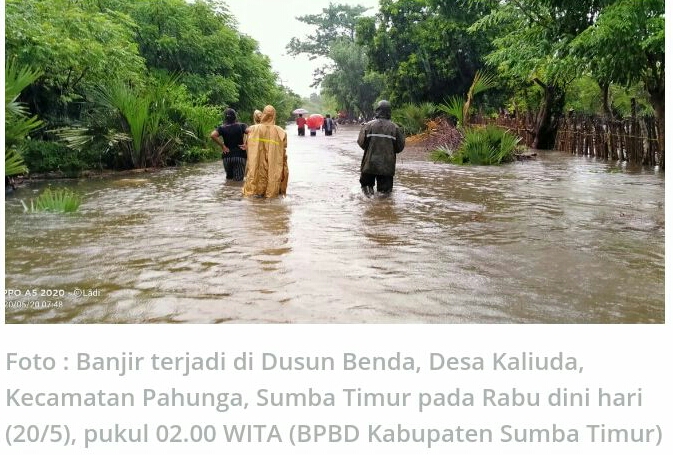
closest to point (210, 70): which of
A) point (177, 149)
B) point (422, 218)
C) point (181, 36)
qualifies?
point (181, 36)

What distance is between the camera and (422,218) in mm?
7992

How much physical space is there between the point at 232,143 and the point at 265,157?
198 cm

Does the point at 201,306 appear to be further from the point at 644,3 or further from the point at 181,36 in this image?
the point at 181,36

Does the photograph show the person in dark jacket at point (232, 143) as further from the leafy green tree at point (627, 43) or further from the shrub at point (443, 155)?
the shrub at point (443, 155)

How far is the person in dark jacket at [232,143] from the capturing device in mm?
11188

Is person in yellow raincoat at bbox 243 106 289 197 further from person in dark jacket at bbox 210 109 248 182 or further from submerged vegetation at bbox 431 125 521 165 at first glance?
submerged vegetation at bbox 431 125 521 165

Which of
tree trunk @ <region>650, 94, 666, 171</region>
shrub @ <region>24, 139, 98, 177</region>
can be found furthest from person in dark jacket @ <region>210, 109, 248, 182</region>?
tree trunk @ <region>650, 94, 666, 171</region>

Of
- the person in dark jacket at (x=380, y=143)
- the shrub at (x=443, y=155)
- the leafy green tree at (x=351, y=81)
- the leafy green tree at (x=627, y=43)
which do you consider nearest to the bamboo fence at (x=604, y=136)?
the leafy green tree at (x=627, y=43)

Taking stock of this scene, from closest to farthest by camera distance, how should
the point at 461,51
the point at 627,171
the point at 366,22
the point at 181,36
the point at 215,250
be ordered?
1. the point at 215,250
2. the point at 627,171
3. the point at 181,36
4. the point at 461,51
5. the point at 366,22

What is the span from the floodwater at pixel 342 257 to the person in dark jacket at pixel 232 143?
3.63ft

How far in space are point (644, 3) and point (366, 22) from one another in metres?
23.2

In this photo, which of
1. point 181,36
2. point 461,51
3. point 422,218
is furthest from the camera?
point 461,51

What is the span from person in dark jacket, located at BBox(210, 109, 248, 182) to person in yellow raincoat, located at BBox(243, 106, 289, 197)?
1.42 meters

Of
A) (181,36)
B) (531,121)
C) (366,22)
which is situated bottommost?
(531,121)
